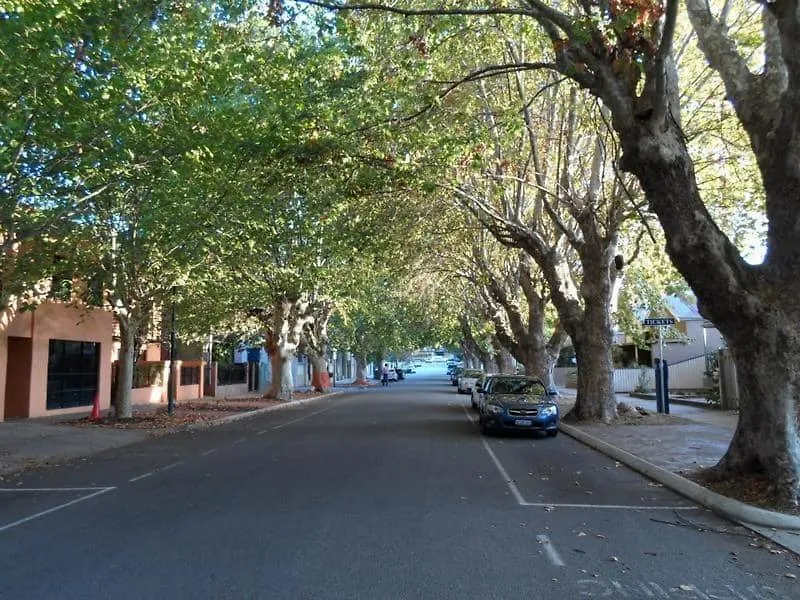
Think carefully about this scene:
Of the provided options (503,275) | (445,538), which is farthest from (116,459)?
(503,275)

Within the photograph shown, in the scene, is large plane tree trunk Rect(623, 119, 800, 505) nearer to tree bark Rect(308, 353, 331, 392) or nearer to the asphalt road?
the asphalt road

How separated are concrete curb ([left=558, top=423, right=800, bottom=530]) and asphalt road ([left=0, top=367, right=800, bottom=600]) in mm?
223

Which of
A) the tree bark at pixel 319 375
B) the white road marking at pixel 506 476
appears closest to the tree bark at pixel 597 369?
the white road marking at pixel 506 476

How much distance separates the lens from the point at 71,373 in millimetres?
23406

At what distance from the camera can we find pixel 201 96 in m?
11.7

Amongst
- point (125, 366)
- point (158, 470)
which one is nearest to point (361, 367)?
point (125, 366)

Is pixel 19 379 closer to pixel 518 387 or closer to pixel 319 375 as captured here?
pixel 518 387

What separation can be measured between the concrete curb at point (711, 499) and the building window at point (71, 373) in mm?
17908

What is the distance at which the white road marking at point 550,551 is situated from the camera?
5844 mm

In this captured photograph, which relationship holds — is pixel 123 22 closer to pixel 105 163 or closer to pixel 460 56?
pixel 105 163

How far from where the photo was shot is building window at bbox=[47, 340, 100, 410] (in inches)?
872

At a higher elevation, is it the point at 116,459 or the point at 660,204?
the point at 660,204

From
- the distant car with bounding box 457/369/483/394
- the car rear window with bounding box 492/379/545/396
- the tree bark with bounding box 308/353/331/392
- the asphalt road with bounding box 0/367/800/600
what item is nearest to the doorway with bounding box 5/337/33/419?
the asphalt road with bounding box 0/367/800/600

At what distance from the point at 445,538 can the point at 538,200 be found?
1583 cm
